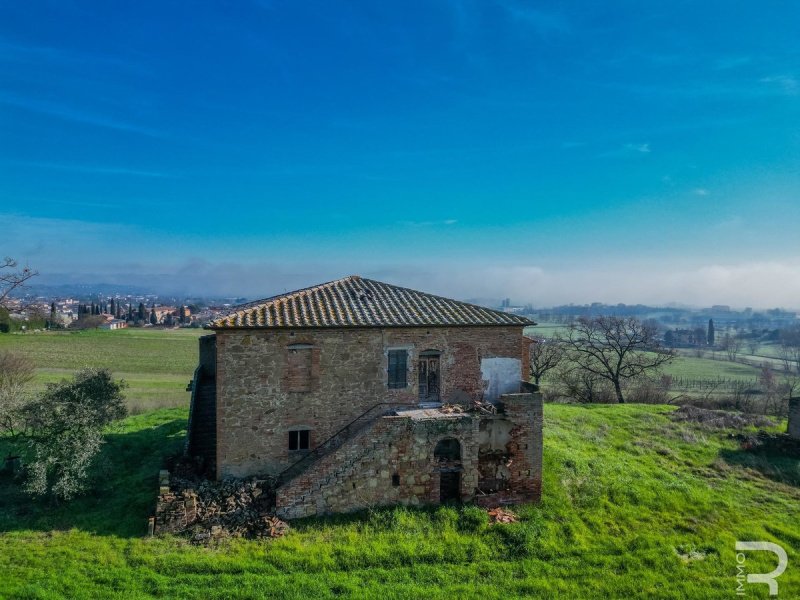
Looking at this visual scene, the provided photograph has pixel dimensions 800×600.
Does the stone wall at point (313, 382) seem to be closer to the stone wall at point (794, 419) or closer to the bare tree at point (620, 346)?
the stone wall at point (794, 419)

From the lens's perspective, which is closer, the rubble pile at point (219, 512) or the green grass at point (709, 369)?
the rubble pile at point (219, 512)

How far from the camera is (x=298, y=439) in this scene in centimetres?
1681

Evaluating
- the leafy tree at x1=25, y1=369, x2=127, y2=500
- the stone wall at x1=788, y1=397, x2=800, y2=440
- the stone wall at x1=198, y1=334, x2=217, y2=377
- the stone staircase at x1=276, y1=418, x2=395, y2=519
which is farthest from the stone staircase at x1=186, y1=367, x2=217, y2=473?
the stone wall at x1=788, y1=397, x2=800, y2=440

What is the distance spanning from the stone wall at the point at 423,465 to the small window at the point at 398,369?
2.22m

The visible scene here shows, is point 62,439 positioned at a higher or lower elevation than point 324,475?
higher

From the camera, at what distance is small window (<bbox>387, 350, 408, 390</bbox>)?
57.9ft

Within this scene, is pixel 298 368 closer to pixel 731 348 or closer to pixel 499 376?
pixel 499 376

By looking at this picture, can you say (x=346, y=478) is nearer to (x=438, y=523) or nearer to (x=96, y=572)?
(x=438, y=523)

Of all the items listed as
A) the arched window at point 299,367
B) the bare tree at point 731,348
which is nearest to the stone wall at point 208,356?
the arched window at point 299,367

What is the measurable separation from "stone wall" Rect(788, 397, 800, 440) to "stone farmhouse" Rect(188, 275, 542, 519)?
16.8 metres

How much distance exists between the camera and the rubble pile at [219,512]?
45.0 ft

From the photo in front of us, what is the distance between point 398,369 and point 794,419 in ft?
73.1

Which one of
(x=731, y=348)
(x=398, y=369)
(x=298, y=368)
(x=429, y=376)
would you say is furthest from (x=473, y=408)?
(x=731, y=348)
